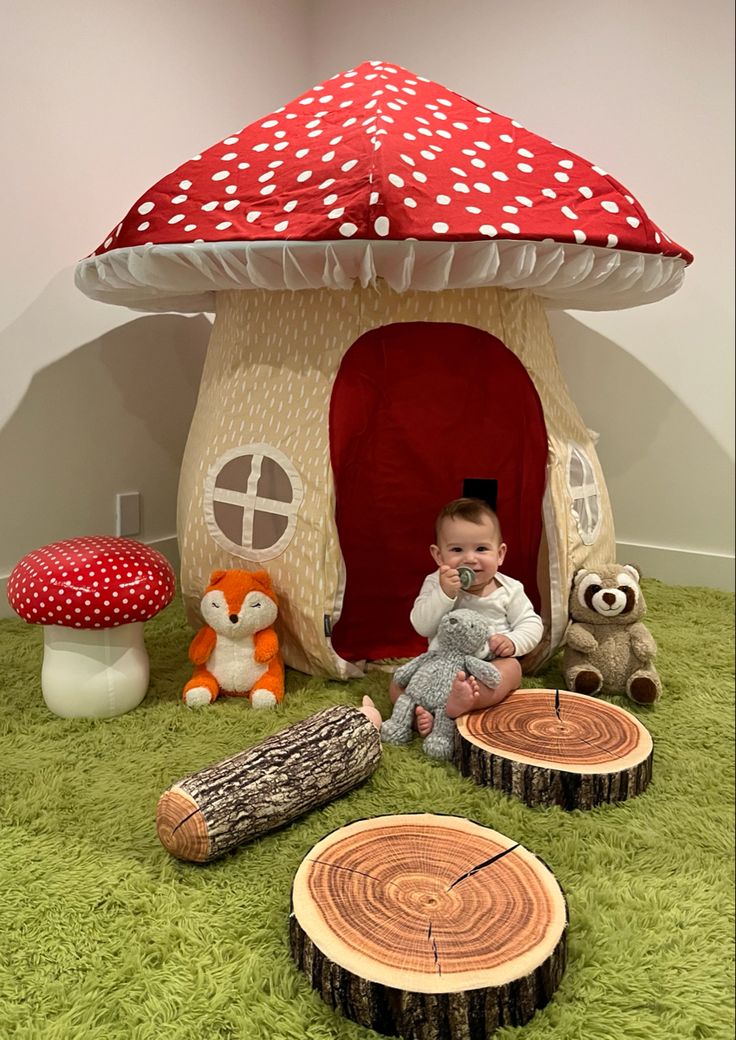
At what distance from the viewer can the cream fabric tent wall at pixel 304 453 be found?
1.89 m

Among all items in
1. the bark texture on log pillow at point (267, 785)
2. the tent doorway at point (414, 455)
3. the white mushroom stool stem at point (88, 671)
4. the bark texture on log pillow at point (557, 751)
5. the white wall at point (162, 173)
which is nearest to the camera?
the bark texture on log pillow at point (267, 785)

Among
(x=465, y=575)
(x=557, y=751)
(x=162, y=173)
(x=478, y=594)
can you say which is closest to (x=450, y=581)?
(x=465, y=575)

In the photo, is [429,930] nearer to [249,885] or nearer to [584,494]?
[249,885]

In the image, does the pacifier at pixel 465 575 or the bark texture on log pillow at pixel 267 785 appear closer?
the bark texture on log pillow at pixel 267 785

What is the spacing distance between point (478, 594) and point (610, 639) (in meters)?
0.35

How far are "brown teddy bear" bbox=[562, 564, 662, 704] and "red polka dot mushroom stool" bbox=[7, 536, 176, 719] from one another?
0.94 metres

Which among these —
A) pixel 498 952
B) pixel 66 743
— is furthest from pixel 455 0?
pixel 498 952

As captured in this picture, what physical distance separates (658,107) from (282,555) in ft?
4.06

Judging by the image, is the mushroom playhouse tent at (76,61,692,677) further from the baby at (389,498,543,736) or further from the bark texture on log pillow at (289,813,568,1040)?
the bark texture on log pillow at (289,813,568,1040)

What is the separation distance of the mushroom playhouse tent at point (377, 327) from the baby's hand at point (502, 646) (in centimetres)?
30

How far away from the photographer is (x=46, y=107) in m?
2.25

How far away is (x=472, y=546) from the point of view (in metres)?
1.75

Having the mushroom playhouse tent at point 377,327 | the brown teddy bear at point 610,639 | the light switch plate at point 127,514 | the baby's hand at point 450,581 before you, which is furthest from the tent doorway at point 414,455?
the light switch plate at point 127,514

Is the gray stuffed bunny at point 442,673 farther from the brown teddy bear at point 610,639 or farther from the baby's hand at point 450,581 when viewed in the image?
the brown teddy bear at point 610,639
